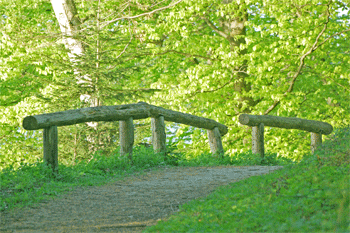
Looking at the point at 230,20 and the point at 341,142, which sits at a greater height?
the point at 230,20

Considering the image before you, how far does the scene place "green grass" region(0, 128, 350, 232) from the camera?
3.39 meters

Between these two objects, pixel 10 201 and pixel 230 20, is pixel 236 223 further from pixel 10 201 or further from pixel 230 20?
pixel 230 20

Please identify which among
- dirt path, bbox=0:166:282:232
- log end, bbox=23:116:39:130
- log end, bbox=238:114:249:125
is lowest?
dirt path, bbox=0:166:282:232

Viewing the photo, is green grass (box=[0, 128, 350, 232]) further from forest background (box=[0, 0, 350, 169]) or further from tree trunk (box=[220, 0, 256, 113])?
tree trunk (box=[220, 0, 256, 113])

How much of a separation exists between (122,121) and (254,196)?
4.39 m

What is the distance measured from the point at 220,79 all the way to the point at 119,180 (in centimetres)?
1065

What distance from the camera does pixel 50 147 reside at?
6.72 meters

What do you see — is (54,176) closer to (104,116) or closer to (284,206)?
(104,116)

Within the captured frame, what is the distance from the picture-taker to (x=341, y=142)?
Result: 6516mm

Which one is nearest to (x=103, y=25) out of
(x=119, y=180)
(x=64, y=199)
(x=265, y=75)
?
(x=265, y=75)

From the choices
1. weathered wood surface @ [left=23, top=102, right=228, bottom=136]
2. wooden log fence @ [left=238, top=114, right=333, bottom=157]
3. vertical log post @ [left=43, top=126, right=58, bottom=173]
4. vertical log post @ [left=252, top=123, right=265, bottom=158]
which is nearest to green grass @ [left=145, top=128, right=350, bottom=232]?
vertical log post @ [left=43, top=126, right=58, bottom=173]

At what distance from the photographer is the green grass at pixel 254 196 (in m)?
3.39

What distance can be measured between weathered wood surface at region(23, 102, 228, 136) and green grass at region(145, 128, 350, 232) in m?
2.92

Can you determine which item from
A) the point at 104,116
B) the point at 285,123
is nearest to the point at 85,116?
the point at 104,116
